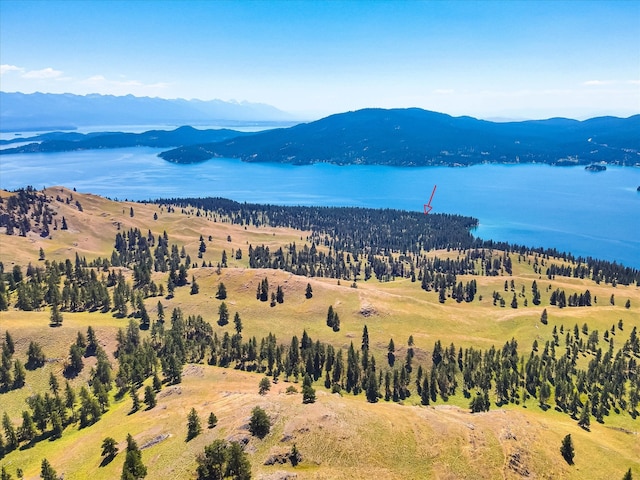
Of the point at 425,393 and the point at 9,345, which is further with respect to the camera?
the point at 425,393

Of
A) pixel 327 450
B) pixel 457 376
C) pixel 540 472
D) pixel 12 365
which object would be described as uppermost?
pixel 327 450

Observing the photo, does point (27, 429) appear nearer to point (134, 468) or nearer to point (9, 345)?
point (9, 345)

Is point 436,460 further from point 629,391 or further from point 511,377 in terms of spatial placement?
point 629,391

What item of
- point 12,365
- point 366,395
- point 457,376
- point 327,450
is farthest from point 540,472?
point 12,365

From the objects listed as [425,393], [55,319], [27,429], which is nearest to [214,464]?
[27,429]

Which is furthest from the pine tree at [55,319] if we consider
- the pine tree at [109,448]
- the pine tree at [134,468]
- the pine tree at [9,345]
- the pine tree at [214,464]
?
the pine tree at [214,464]

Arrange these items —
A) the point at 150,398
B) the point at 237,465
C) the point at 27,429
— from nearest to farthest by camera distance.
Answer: the point at 237,465 < the point at 27,429 < the point at 150,398

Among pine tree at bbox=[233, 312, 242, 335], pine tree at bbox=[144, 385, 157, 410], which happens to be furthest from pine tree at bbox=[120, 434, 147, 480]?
pine tree at bbox=[233, 312, 242, 335]

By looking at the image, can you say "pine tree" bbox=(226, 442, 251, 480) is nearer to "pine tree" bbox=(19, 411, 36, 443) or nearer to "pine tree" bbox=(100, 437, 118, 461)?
"pine tree" bbox=(100, 437, 118, 461)

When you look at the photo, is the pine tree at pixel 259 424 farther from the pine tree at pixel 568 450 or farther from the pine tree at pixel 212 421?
the pine tree at pixel 568 450

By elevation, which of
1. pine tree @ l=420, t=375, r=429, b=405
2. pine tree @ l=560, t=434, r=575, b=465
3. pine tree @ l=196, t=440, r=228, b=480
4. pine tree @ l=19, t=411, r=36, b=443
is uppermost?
pine tree @ l=196, t=440, r=228, b=480

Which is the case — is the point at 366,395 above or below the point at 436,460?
below
